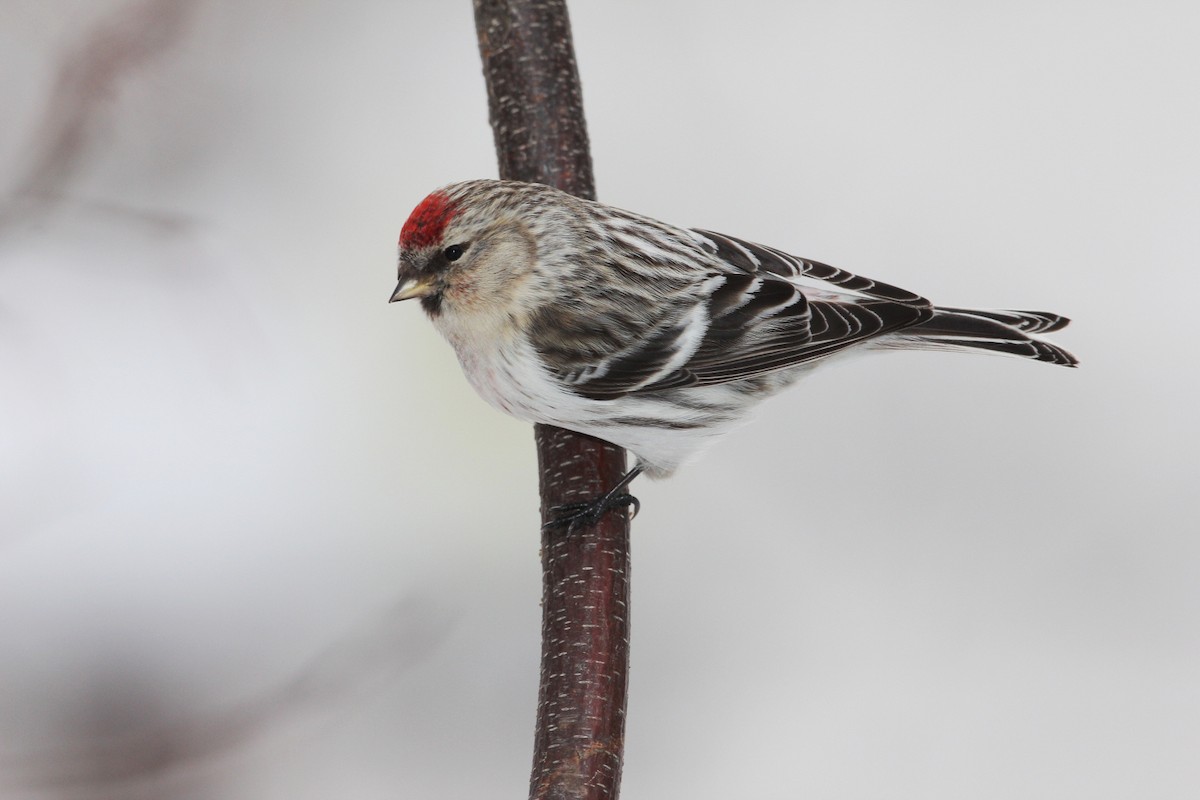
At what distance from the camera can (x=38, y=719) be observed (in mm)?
2041

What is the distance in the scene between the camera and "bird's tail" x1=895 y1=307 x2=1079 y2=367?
1.42m

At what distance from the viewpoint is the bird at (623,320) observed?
1.44 meters

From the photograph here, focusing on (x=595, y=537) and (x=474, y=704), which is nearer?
(x=595, y=537)

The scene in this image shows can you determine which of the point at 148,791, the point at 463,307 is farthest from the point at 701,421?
the point at 148,791

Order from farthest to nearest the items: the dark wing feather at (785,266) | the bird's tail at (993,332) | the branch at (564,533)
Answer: the dark wing feather at (785,266), the bird's tail at (993,332), the branch at (564,533)

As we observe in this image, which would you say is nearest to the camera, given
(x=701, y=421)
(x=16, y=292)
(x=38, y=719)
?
(x=701, y=421)

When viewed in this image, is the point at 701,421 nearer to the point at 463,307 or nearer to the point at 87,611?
the point at 463,307

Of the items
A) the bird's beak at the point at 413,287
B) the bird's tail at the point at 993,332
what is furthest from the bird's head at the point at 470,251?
the bird's tail at the point at 993,332

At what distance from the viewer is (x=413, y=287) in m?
1.45

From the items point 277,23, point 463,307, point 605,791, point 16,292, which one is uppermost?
point 277,23

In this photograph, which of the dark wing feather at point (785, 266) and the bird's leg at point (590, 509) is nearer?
the bird's leg at point (590, 509)

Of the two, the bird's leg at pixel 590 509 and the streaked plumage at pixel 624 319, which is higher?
the streaked plumage at pixel 624 319

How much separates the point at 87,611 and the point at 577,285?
4.17 ft

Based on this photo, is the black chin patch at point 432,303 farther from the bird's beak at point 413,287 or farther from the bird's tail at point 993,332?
the bird's tail at point 993,332
